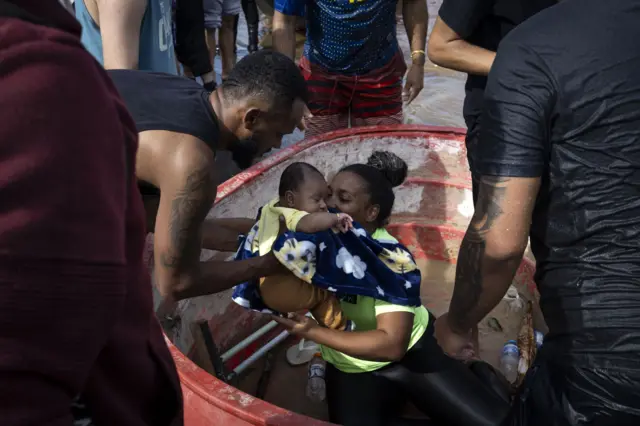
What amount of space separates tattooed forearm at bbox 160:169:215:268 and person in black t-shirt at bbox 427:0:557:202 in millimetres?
903

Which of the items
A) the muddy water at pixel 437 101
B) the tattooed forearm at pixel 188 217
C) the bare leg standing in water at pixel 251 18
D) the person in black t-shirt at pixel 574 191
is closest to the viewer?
the person in black t-shirt at pixel 574 191

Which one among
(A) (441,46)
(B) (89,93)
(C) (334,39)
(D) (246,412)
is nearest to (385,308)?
(D) (246,412)

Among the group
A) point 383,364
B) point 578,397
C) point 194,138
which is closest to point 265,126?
point 194,138

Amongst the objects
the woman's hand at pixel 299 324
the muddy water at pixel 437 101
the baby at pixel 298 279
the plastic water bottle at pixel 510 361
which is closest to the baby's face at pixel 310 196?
the baby at pixel 298 279

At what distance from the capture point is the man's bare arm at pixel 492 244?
4.54 ft

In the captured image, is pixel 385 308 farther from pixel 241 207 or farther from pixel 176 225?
pixel 241 207

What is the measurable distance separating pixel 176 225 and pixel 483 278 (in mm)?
801

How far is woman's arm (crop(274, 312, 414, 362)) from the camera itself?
5.73 ft

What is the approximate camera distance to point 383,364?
1.90m

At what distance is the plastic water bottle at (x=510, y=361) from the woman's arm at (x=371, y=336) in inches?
39.1

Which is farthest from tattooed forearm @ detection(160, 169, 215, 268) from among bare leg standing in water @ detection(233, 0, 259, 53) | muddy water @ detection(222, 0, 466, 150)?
bare leg standing in water @ detection(233, 0, 259, 53)

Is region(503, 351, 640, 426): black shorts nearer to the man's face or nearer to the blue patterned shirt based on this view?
the man's face

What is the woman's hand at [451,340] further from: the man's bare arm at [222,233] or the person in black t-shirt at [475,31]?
the man's bare arm at [222,233]

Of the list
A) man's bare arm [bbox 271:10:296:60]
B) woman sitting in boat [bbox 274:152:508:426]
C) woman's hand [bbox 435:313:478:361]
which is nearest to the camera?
woman's hand [bbox 435:313:478:361]
